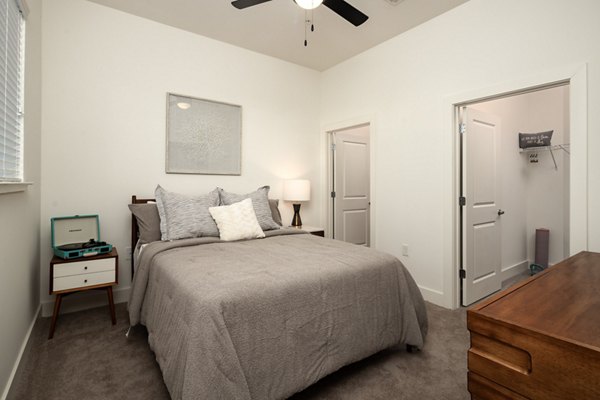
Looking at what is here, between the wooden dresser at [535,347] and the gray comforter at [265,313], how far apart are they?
908mm

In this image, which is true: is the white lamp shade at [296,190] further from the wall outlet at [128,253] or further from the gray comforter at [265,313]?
the wall outlet at [128,253]

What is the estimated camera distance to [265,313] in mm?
1406

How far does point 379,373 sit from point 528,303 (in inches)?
50.2

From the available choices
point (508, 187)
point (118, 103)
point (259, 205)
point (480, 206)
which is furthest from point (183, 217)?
point (508, 187)

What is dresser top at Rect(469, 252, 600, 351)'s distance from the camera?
A: 0.65m

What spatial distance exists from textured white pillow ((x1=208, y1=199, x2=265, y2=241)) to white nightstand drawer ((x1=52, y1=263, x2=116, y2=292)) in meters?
0.92

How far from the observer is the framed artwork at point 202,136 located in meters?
3.15

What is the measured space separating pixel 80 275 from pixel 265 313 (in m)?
1.76

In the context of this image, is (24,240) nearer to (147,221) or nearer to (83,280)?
(83,280)

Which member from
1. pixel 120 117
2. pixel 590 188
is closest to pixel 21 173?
pixel 120 117

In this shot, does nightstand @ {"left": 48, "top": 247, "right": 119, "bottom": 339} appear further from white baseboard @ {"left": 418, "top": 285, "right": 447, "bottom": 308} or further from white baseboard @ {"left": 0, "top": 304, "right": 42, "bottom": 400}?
white baseboard @ {"left": 418, "top": 285, "right": 447, "bottom": 308}

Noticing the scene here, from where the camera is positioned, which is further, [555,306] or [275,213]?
[275,213]

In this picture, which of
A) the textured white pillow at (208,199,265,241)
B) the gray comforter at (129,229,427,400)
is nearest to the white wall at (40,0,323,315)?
the textured white pillow at (208,199,265,241)

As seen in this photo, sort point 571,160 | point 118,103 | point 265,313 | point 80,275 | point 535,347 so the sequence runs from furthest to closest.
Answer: point 118,103 → point 80,275 → point 571,160 → point 265,313 → point 535,347
